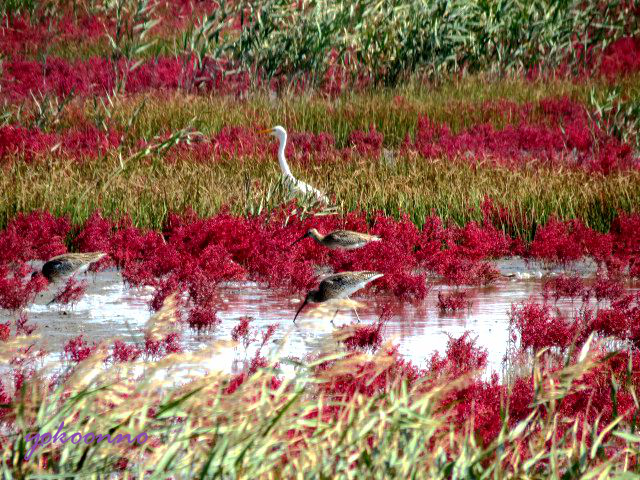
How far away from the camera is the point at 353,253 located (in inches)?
348

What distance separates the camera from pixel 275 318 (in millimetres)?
7422

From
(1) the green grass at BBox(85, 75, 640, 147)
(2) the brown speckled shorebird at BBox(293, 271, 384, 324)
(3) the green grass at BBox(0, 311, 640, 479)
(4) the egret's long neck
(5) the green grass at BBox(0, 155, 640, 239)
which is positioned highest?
(3) the green grass at BBox(0, 311, 640, 479)

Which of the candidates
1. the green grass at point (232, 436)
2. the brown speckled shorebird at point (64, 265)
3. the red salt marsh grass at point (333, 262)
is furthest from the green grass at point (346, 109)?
the green grass at point (232, 436)

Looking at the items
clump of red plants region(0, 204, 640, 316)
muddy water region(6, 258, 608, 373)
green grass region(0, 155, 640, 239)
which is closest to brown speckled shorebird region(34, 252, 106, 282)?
clump of red plants region(0, 204, 640, 316)

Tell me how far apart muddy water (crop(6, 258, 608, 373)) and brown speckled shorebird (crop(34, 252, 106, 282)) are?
0.25 metres

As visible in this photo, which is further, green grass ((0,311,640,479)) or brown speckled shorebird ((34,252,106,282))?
brown speckled shorebird ((34,252,106,282))

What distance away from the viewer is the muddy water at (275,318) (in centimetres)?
652

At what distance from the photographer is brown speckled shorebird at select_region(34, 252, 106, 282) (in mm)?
7500

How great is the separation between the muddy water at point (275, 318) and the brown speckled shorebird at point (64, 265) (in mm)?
251

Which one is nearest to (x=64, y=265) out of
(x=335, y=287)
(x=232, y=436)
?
(x=335, y=287)

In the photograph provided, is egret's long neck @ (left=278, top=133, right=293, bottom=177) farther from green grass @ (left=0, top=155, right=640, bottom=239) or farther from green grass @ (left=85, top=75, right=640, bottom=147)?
green grass @ (left=85, top=75, right=640, bottom=147)

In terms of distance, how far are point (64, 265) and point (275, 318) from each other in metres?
1.50

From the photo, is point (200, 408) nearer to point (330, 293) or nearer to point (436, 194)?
point (330, 293)

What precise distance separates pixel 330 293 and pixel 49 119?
890 centimetres
